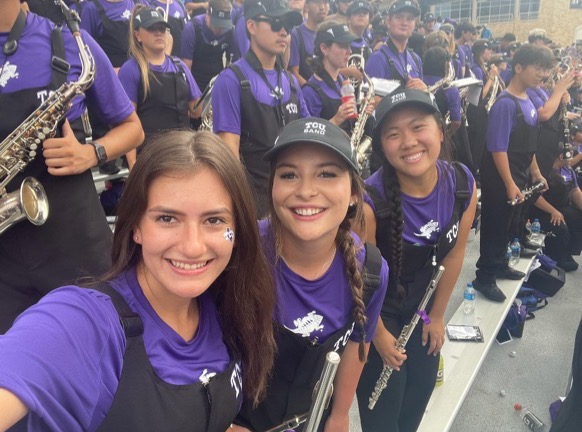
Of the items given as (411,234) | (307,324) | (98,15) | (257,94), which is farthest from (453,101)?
(307,324)

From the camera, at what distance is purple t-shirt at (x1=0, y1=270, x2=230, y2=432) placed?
104 centimetres

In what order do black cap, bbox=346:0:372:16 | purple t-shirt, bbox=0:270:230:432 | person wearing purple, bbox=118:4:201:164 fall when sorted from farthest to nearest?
black cap, bbox=346:0:372:16 → person wearing purple, bbox=118:4:201:164 → purple t-shirt, bbox=0:270:230:432

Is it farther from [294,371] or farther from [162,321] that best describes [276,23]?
[162,321]

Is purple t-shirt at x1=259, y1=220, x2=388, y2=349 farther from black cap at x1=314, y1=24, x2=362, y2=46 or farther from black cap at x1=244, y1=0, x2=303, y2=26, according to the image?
black cap at x1=314, y1=24, x2=362, y2=46

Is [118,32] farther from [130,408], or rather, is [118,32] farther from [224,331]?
[130,408]

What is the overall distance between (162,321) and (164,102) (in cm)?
339

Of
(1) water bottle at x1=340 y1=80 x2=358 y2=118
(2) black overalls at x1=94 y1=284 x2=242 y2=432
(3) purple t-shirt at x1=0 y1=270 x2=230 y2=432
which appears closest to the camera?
(3) purple t-shirt at x1=0 y1=270 x2=230 y2=432

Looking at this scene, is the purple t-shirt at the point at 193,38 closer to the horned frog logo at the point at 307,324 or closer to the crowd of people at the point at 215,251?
the crowd of people at the point at 215,251

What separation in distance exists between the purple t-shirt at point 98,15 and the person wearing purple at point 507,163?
4266 mm

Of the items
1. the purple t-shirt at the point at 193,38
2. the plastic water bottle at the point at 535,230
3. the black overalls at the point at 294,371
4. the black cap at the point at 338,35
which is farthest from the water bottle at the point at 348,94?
the plastic water bottle at the point at 535,230

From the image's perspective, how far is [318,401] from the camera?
6.24 feet

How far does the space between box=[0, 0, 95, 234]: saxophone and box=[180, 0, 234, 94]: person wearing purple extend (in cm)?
384

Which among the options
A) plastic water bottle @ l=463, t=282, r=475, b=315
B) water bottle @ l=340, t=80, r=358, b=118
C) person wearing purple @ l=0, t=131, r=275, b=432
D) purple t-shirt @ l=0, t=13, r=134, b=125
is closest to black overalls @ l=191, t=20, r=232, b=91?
water bottle @ l=340, t=80, r=358, b=118

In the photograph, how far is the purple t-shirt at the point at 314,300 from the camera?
1986 millimetres
